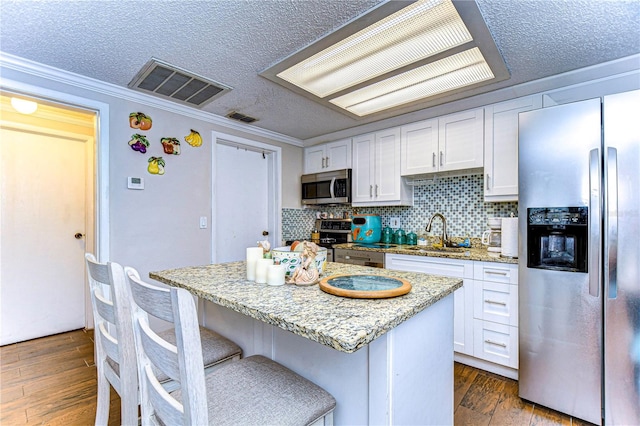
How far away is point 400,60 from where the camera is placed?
6.00 ft

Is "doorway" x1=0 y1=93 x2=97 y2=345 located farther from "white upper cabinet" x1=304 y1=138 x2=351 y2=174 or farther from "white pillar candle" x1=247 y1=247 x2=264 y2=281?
"white pillar candle" x1=247 y1=247 x2=264 y2=281

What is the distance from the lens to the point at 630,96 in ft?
5.22

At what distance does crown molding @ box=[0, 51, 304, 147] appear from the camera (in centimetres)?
192

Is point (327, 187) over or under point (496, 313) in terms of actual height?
over

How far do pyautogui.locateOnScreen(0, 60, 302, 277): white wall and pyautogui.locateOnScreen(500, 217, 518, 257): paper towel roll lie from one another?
2632mm

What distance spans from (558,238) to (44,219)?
4.42 meters

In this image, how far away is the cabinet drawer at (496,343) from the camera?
2.09m

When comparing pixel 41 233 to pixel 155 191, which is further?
pixel 41 233

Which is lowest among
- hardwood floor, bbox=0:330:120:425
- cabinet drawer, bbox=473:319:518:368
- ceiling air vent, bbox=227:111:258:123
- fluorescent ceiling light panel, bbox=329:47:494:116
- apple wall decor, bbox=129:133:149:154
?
hardwood floor, bbox=0:330:120:425

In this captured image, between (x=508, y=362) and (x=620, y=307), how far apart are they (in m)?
0.82

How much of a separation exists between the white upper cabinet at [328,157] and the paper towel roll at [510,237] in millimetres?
1767

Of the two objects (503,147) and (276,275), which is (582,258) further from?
(276,275)

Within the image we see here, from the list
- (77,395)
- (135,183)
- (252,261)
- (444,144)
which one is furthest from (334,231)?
(77,395)

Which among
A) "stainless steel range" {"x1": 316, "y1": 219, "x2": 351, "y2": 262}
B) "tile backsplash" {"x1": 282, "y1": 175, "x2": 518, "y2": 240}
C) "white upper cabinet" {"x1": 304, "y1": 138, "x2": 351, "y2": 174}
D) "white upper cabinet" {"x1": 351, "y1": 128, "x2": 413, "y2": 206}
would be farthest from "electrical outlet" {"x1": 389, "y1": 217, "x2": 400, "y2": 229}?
"white upper cabinet" {"x1": 304, "y1": 138, "x2": 351, "y2": 174}
